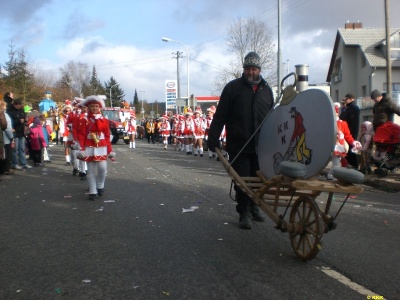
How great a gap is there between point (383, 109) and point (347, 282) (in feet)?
24.9

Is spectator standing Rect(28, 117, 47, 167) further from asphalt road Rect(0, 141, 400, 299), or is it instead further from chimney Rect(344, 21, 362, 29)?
chimney Rect(344, 21, 362, 29)

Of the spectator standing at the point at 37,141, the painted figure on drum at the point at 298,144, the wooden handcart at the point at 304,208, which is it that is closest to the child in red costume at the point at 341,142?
the wooden handcart at the point at 304,208

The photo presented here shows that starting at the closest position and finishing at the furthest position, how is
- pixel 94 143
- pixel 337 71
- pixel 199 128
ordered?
pixel 94 143 → pixel 199 128 → pixel 337 71

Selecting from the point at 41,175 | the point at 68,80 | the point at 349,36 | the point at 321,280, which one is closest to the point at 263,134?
the point at 321,280

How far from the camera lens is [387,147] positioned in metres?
10.8

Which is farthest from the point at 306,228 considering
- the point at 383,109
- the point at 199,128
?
the point at 199,128

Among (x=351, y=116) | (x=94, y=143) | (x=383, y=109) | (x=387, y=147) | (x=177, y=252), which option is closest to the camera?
(x=177, y=252)

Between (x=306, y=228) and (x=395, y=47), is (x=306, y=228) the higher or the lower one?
the lower one

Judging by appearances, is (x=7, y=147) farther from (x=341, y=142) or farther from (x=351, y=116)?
(x=351, y=116)

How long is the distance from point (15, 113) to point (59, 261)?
1033cm

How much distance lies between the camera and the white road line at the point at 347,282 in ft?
13.1

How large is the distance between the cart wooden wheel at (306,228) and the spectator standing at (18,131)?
11.2m

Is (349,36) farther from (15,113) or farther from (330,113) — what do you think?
(330,113)

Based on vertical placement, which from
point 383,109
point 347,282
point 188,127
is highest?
point 383,109
